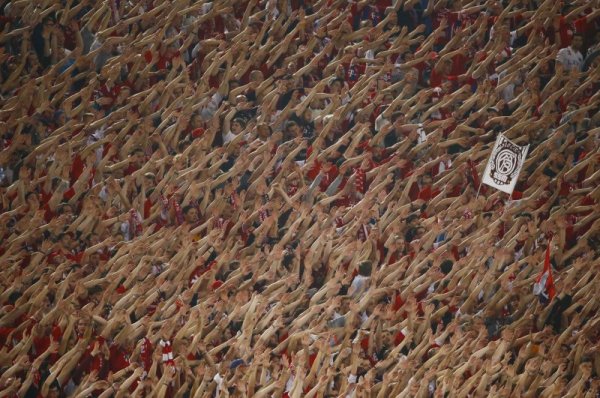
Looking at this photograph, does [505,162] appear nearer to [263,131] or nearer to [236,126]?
[263,131]

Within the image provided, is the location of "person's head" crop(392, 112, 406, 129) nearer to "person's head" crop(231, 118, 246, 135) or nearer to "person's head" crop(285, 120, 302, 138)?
"person's head" crop(285, 120, 302, 138)

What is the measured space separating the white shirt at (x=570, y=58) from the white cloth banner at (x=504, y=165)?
3.38ft

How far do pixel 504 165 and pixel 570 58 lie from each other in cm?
131

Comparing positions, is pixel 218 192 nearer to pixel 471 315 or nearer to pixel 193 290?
pixel 193 290

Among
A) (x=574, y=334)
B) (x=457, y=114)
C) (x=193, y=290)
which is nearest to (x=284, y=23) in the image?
(x=457, y=114)

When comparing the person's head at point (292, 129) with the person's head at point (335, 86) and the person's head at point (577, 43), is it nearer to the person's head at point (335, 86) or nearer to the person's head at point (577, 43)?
the person's head at point (335, 86)

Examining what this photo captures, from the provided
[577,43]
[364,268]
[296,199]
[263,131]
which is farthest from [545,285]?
[263,131]

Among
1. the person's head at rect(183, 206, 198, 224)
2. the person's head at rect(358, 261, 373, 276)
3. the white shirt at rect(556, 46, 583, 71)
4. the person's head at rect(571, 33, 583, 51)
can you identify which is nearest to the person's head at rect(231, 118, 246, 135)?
the person's head at rect(183, 206, 198, 224)

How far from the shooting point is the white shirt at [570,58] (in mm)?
13898

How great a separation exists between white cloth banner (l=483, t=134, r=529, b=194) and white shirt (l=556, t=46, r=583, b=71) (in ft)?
3.38

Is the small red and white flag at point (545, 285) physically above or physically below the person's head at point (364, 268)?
below

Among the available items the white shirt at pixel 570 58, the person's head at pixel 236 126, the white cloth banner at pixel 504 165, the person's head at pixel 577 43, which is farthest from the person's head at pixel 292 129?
the person's head at pixel 577 43

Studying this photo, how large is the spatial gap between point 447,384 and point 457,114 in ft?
8.11

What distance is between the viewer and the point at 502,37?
13859 millimetres
